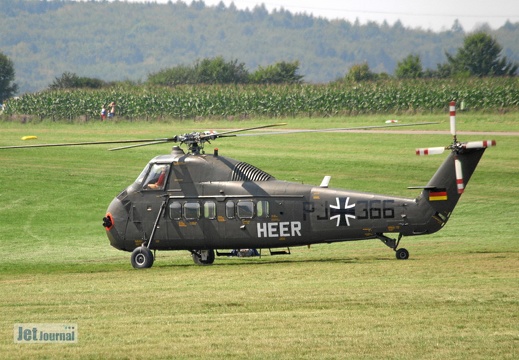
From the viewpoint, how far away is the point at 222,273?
21328mm

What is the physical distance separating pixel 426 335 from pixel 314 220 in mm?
9347

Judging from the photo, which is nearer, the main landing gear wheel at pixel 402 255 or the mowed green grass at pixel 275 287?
the mowed green grass at pixel 275 287

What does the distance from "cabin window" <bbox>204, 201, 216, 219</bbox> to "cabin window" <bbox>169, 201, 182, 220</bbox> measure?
0.67m

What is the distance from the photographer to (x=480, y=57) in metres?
120

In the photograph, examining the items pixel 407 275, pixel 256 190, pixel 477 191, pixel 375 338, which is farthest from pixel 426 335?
pixel 477 191

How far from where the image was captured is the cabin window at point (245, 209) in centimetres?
2298

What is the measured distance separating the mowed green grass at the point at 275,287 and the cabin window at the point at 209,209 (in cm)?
131

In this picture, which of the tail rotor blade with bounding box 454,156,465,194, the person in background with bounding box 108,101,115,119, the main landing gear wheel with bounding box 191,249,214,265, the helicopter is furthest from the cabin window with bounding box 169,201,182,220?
the person in background with bounding box 108,101,115,119

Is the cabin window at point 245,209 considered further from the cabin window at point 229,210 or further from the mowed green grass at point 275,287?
the mowed green grass at point 275,287

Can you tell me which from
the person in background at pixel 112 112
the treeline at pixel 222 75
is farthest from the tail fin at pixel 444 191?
the treeline at pixel 222 75

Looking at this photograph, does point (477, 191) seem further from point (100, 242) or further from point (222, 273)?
point (222, 273)

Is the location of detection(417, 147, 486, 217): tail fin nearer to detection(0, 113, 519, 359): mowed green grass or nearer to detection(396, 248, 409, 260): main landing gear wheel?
detection(0, 113, 519, 359): mowed green grass

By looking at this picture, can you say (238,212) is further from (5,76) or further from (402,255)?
(5,76)

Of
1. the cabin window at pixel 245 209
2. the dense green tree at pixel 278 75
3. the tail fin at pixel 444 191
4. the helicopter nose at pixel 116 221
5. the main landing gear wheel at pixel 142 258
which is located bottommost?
the dense green tree at pixel 278 75
